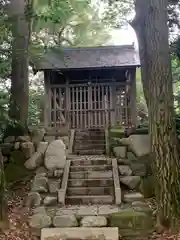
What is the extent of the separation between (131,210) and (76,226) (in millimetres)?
1129

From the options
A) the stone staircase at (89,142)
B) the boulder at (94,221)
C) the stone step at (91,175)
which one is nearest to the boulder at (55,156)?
the stone step at (91,175)

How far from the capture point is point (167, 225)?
5605 mm

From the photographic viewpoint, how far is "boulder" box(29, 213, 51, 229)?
580 centimetres

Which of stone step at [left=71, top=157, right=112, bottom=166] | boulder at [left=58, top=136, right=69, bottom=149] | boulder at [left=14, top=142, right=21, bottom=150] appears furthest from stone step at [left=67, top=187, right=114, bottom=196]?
boulder at [left=58, top=136, right=69, bottom=149]

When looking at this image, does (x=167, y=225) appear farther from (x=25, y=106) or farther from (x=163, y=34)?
(x=25, y=106)

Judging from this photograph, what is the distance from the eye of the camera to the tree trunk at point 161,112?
5.62 metres

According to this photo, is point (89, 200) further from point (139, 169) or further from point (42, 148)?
point (42, 148)

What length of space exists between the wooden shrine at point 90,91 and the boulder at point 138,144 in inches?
190

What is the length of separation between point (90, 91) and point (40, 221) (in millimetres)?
8831

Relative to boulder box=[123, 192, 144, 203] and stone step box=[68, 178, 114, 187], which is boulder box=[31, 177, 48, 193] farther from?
boulder box=[123, 192, 144, 203]

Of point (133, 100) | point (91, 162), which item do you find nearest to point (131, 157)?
point (91, 162)

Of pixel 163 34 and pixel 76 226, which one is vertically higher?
pixel 163 34

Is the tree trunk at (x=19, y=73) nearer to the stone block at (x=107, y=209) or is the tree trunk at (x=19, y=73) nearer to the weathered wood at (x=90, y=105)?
the weathered wood at (x=90, y=105)

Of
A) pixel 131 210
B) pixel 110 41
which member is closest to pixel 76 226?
pixel 131 210
